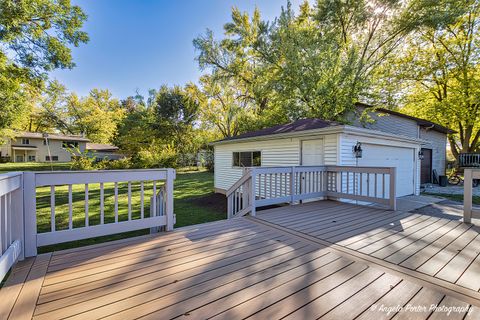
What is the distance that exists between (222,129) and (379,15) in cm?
1412

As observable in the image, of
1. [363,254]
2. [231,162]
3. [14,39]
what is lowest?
[363,254]

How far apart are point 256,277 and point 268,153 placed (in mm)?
6927

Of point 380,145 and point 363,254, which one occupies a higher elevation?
point 380,145

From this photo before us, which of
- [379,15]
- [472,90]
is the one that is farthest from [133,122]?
[472,90]

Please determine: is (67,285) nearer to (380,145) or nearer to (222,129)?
(380,145)

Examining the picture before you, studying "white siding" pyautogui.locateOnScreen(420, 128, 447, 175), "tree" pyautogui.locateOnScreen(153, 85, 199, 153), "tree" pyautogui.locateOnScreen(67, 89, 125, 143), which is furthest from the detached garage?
"tree" pyautogui.locateOnScreen(67, 89, 125, 143)

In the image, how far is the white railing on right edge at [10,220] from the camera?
189cm

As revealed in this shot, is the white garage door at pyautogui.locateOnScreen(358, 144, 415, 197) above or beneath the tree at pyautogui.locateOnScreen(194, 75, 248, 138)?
beneath

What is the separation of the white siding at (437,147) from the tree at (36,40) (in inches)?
698

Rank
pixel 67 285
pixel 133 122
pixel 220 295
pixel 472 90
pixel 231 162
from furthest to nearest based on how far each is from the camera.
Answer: pixel 133 122 < pixel 472 90 < pixel 231 162 < pixel 67 285 < pixel 220 295

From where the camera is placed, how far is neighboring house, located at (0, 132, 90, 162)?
2788cm

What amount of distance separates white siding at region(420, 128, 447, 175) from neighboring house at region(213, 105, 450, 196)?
24cm

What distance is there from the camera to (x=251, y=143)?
9.62 meters

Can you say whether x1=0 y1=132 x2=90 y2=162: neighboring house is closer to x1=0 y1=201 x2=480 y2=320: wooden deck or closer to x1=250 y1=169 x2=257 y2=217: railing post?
x1=250 y1=169 x2=257 y2=217: railing post
